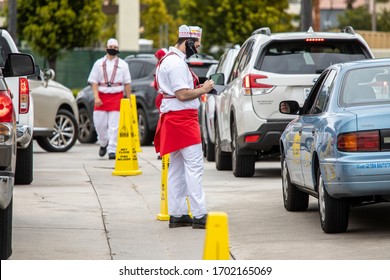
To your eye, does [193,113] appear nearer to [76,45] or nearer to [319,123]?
[319,123]

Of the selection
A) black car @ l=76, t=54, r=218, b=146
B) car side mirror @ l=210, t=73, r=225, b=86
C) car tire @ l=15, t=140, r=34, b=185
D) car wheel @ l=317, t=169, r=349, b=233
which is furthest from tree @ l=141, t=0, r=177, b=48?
car wheel @ l=317, t=169, r=349, b=233

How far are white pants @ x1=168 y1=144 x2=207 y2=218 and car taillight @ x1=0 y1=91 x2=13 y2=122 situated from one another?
2953mm

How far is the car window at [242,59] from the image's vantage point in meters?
16.7

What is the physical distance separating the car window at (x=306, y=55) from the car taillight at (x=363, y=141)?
5.67 m

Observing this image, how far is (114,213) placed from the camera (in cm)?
1296

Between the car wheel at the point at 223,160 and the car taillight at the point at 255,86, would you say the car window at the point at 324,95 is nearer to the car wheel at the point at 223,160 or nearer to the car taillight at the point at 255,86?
the car taillight at the point at 255,86

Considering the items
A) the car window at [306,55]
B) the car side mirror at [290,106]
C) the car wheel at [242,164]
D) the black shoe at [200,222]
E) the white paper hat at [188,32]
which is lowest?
the car wheel at [242,164]

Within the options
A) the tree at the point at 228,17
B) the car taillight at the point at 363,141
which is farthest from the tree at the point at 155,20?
the car taillight at the point at 363,141

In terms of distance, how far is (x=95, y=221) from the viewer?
40.1ft

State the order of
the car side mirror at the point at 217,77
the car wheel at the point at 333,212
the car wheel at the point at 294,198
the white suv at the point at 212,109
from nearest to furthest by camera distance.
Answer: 1. the car wheel at the point at 333,212
2. the car wheel at the point at 294,198
3. the car side mirror at the point at 217,77
4. the white suv at the point at 212,109

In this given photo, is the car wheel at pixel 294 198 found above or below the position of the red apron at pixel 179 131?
below

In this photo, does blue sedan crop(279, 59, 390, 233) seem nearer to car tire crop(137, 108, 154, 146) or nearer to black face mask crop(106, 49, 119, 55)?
black face mask crop(106, 49, 119, 55)

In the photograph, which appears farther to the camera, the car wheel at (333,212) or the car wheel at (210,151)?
the car wheel at (210,151)

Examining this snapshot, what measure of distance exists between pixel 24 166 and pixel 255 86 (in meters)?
3.04
